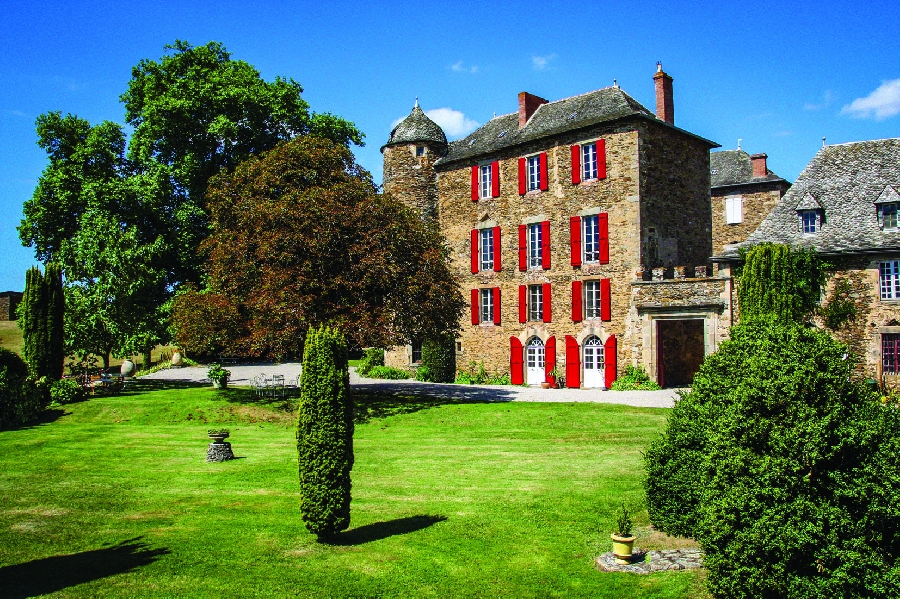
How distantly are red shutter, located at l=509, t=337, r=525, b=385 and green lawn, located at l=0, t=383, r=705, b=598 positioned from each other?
38.4ft

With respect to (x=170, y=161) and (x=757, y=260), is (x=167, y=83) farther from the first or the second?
(x=757, y=260)

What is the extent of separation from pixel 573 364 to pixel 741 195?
58.4 feet

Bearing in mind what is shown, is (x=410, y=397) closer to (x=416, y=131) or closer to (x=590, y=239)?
(x=590, y=239)

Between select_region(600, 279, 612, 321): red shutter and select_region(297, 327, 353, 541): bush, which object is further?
A: select_region(600, 279, 612, 321): red shutter

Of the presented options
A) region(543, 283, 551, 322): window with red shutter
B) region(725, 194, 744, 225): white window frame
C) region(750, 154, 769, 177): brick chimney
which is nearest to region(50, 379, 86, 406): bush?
region(543, 283, 551, 322): window with red shutter

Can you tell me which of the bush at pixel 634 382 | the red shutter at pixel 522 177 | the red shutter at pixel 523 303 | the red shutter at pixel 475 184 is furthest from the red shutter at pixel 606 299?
the red shutter at pixel 475 184

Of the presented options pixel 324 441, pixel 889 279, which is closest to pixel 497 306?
pixel 889 279

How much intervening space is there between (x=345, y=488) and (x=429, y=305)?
15.6 m

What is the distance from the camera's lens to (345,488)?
407 inches

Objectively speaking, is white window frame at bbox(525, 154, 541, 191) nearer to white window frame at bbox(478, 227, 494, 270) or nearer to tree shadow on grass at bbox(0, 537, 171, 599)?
white window frame at bbox(478, 227, 494, 270)

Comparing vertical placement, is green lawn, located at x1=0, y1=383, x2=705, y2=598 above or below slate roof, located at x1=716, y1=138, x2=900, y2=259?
below

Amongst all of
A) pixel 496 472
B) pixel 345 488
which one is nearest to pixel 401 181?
pixel 496 472

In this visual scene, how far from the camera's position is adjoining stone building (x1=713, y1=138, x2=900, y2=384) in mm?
26047

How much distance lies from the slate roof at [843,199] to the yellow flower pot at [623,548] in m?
21.8
